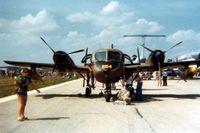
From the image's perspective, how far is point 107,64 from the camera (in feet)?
70.0

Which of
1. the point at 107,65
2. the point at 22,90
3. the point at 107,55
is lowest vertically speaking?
the point at 22,90

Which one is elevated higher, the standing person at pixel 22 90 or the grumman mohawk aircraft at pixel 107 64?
the grumman mohawk aircraft at pixel 107 64

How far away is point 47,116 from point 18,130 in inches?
136

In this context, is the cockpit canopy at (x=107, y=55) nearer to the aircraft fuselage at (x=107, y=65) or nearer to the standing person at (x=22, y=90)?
the aircraft fuselage at (x=107, y=65)

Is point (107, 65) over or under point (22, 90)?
over

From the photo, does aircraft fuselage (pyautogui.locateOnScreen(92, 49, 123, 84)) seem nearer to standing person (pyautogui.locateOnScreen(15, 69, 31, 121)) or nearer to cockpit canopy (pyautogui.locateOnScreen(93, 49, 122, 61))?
cockpit canopy (pyautogui.locateOnScreen(93, 49, 122, 61))

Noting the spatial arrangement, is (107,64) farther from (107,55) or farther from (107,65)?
(107,55)

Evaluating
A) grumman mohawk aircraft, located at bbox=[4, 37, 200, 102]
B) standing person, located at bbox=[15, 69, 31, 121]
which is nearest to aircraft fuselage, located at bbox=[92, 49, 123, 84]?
grumman mohawk aircraft, located at bbox=[4, 37, 200, 102]

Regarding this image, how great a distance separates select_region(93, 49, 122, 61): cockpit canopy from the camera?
21.9 meters

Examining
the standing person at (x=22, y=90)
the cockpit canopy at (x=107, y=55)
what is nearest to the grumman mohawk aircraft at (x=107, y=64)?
the cockpit canopy at (x=107, y=55)

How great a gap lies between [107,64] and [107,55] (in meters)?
0.86

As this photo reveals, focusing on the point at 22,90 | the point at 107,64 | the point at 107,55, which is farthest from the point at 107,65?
the point at 22,90

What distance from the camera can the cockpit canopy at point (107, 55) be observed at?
2192cm

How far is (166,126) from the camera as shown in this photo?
11781 millimetres
